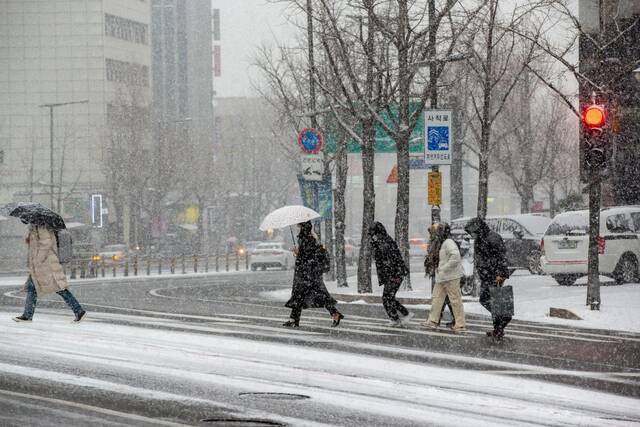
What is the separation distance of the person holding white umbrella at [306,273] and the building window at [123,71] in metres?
73.5

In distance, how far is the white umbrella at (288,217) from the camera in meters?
19.2

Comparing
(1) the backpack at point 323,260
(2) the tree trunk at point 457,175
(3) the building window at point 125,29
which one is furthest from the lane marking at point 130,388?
(3) the building window at point 125,29

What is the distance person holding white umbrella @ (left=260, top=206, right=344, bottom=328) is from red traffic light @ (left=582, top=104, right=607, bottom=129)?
486cm

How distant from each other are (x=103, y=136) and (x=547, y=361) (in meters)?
73.4

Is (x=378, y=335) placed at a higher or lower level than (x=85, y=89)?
lower

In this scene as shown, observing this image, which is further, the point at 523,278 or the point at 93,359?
the point at 523,278

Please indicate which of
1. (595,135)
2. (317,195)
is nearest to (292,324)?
(595,135)

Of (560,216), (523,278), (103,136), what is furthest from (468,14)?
(103,136)

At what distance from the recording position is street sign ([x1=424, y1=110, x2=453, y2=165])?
26.0 meters

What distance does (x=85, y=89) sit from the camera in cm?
9231

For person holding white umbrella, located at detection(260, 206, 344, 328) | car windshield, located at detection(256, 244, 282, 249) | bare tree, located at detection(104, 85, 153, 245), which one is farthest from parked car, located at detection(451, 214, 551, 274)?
bare tree, located at detection(104, 85, 153, 245)

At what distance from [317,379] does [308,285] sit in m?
6.89

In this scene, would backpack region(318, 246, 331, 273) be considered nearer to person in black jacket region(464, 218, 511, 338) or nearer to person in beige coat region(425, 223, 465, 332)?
person in beige coat region(425, 223, 465, 332)

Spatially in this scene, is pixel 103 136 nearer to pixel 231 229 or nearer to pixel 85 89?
pixel 85 89
